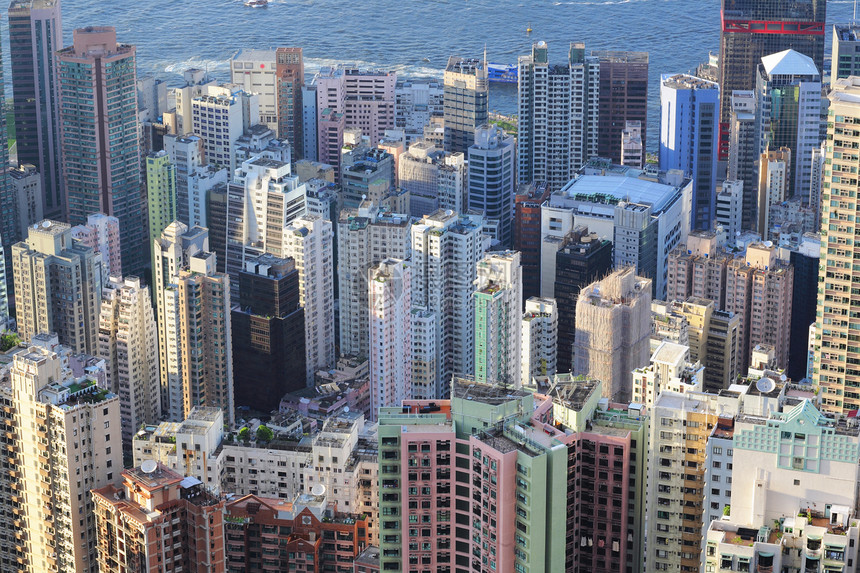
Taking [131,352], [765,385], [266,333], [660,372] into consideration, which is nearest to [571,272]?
[266,333]

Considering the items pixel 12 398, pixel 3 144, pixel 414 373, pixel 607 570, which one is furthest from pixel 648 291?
pixel 3 144

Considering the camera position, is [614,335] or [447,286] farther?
[447,286]

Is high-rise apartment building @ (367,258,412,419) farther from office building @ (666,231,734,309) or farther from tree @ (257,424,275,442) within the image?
office building @ (666,231,734,309)

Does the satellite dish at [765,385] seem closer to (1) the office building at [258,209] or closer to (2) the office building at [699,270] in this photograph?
(2) the office building at [699,270]

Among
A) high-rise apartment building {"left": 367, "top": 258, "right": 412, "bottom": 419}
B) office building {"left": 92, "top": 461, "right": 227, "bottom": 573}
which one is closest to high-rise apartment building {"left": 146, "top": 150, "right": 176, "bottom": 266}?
high-rise apartment building {"left": 367, "top": 258, "right": 412, "bottom": 419}

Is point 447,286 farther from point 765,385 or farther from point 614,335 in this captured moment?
point 765,385
